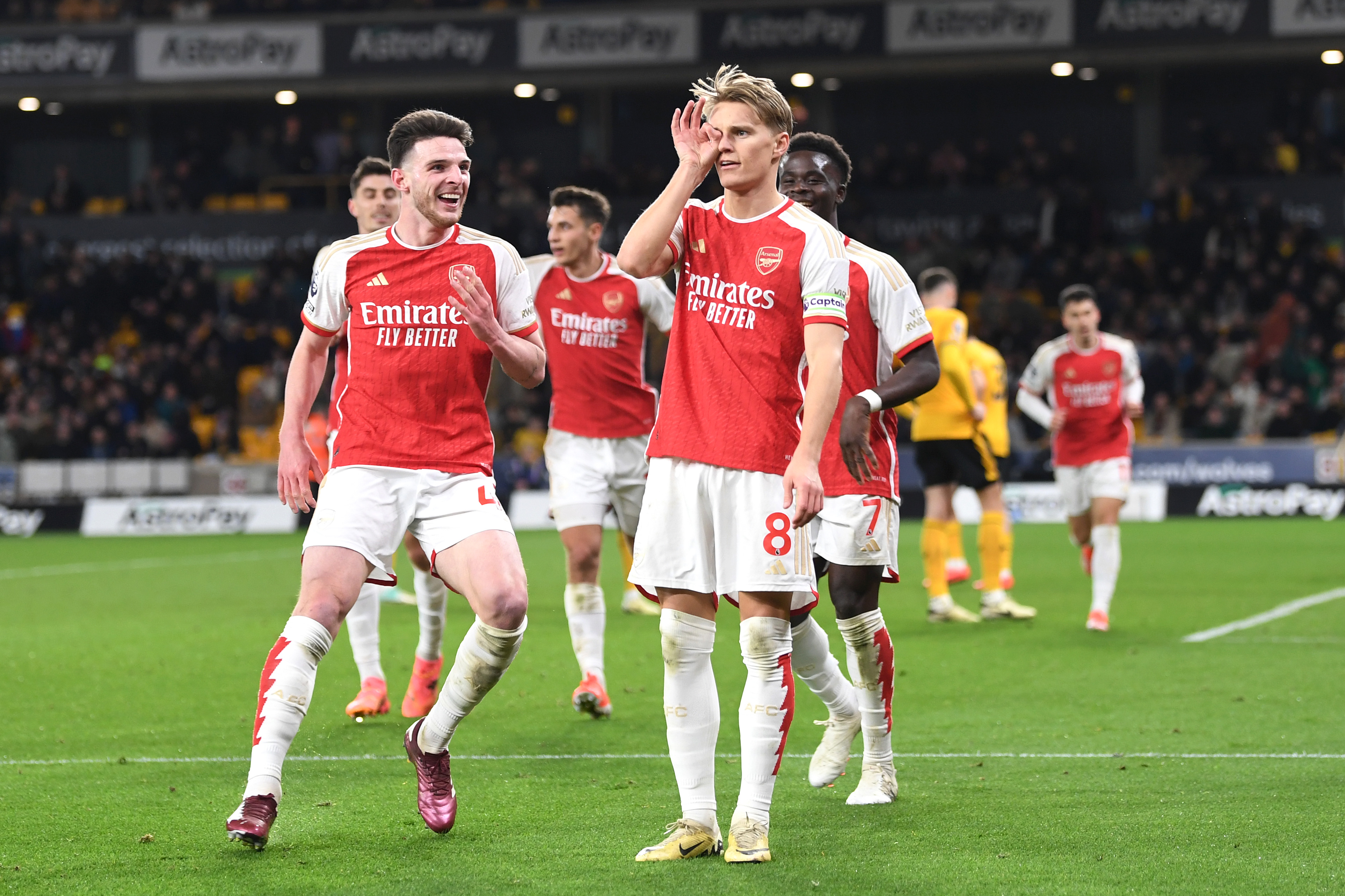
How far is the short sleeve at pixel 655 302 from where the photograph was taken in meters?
8.33

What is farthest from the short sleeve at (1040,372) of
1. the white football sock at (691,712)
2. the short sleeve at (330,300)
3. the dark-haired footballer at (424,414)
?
the white football sock at (691,712)

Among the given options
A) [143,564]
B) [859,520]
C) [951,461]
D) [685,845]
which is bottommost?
[143,564]

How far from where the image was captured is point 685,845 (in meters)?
4.72

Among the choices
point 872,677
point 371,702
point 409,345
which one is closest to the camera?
point 409,345

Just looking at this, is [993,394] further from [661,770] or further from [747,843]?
[747,843]

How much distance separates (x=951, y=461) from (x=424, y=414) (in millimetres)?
7173

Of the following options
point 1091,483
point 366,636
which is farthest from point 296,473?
point 1091,483

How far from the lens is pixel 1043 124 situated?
1284 inches

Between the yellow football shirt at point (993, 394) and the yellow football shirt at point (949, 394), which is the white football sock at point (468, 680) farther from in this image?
the yellow football shirt at point (993, 394)

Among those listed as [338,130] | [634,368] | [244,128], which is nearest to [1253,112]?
[338,130]

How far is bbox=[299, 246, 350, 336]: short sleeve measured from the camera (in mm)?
5383

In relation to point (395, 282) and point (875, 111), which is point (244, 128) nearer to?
point (875, 111)

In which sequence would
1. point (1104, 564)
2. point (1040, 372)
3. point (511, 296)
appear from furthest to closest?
1. point (1040, 372)
2. point (1104, 564)
3. point (511, 296)

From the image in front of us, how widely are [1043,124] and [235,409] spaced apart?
16874 millimetres
